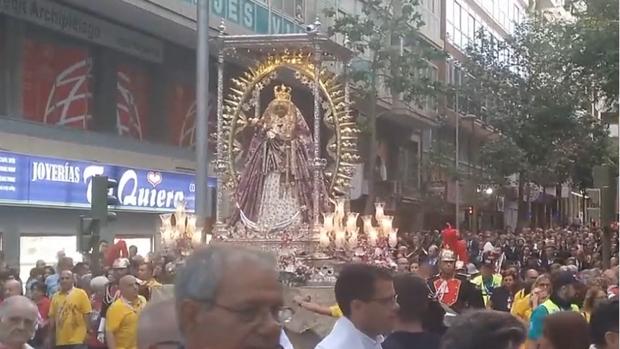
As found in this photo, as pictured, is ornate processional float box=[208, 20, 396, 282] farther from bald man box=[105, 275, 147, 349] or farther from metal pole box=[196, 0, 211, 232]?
bald man box=[105, 275, 147, 349]

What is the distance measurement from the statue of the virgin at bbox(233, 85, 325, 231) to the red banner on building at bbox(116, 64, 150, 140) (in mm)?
10101

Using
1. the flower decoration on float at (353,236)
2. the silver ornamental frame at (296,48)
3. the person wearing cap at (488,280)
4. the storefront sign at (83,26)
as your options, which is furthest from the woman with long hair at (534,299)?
the storefront sign at (83,26)

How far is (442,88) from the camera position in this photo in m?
32.6

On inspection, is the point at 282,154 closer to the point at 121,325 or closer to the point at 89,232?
the point at 89,232

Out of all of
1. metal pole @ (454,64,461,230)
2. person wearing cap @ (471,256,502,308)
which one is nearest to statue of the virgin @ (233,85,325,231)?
person wearing cap @ (471,256,502,308)

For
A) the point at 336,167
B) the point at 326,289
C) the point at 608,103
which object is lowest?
the point at 326,289

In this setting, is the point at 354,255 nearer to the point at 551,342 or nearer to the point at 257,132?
the point at 257,132

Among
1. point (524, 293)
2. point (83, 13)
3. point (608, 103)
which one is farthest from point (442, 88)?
point (524, 293)

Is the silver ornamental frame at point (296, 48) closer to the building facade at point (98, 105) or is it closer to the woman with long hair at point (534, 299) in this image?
the woman with long hair at point (534, 299)

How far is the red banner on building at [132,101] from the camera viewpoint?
26891mm

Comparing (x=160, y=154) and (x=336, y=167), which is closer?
(x=336, y=167)

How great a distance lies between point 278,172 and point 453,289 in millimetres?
5910

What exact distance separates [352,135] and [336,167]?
58 cm

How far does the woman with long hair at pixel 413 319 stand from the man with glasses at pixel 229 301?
2.65 meters
